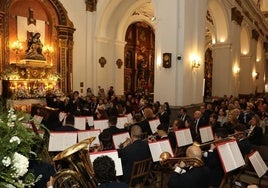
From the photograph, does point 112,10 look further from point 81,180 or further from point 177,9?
point 81,180

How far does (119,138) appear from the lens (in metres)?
6.61

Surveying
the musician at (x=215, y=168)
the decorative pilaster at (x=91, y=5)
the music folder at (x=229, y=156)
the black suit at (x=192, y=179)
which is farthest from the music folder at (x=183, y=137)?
the decorative pilaster at (x=91, y=5)

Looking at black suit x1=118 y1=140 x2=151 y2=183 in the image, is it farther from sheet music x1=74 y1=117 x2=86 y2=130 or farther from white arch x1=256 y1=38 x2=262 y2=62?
white arch x1=256 y1=38 x2=262 y2=62

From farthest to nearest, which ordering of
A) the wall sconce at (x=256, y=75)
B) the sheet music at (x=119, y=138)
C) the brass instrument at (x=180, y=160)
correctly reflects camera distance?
1. the wall sconce at (x=256, y=75)
2. the sheet music at (x=119, y=138)
3. the brass instrument at (x=180, y=160)

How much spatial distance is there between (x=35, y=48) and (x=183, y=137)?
→ 11.2 metres

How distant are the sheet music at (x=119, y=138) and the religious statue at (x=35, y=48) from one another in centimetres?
1054

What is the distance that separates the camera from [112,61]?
20.0 metres

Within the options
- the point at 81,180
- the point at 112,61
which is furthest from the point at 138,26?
the point at 81,180

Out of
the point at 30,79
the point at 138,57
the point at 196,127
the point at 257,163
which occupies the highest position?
the point at 138,57

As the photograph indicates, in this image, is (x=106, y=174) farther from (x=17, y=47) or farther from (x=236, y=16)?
(x=236, y=16)

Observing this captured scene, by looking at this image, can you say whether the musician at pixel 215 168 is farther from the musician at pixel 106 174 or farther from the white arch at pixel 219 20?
the white arch at pixel 219 20

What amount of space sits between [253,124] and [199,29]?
7827 mm

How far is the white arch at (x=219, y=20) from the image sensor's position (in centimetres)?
1875

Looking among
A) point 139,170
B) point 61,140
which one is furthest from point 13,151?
point 139,170
